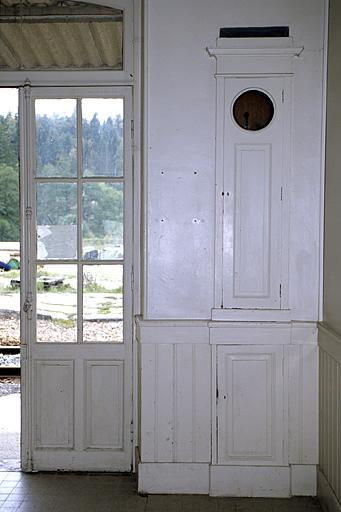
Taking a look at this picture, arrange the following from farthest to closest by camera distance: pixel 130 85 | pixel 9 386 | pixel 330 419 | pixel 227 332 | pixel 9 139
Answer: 1. pixel 9 139
2. pixel 9 386
3. pixel 130 85
4. pixel 227 332
5. pixel 330 419

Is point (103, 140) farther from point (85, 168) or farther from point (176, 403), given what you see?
point (176, 403)

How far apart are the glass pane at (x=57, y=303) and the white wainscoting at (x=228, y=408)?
1.69 ft

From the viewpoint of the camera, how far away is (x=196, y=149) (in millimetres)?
3568

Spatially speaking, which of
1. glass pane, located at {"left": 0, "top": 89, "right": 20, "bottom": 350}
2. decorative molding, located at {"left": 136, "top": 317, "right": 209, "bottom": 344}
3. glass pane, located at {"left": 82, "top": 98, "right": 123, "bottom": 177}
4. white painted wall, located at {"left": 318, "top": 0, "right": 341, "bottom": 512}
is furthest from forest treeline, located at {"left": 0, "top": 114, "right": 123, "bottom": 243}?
glass pane, located at {"left": 0, "top": 89, "right": 20, "bottom": 350}

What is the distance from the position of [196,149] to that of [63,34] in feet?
3.52

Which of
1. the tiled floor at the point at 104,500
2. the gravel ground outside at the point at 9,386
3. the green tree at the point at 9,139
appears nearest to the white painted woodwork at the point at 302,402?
the tiled floor at the point at 104,500

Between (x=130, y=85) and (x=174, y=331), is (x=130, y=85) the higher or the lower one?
the higher one

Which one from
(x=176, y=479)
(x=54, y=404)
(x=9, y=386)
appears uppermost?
(x=54, y=404)

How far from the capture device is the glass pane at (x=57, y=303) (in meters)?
3.89

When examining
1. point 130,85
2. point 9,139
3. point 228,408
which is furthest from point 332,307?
point 9,139

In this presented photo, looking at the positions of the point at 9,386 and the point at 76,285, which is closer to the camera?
the point at 76,285

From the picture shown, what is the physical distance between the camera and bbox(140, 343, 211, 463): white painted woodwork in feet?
11.8

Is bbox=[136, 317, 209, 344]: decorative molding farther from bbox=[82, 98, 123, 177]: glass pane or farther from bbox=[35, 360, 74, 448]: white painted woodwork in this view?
bbox=[82, 98, 123, 177]: glass pane

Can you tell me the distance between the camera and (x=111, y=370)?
3898 millimetres
